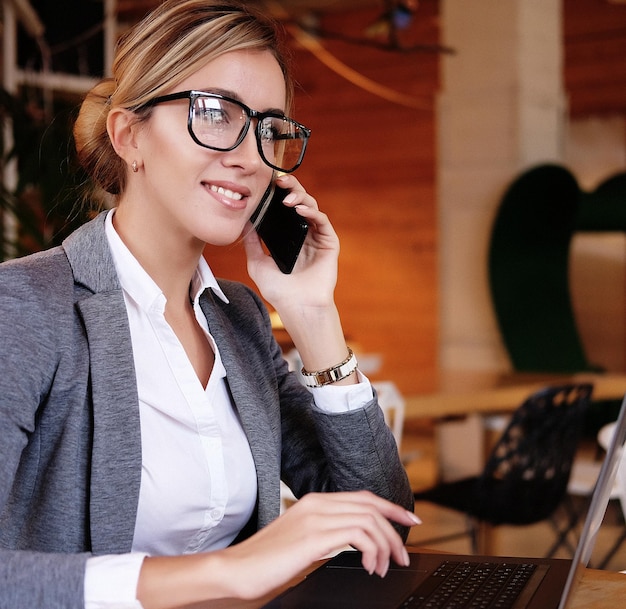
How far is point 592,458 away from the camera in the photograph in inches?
209

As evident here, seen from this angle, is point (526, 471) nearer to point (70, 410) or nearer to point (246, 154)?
point (246, 154)

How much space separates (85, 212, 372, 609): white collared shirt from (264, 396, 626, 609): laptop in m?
0.26

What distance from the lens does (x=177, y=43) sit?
1368mm

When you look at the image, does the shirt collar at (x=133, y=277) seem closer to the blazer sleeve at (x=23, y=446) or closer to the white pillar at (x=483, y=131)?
the blazer sleeve at (x=23, y=446)

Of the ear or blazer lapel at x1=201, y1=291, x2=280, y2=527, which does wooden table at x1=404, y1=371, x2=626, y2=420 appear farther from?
the ear

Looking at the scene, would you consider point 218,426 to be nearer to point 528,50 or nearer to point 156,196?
point 156,196

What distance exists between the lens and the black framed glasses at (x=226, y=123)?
53.2 inches

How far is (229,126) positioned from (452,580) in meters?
0.71

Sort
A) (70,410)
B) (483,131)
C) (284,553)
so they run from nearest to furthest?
(284,553) < (70,410) < (483,131)

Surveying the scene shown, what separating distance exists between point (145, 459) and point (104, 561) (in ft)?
Result: 1.13

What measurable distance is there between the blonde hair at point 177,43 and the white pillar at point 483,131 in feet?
13.5

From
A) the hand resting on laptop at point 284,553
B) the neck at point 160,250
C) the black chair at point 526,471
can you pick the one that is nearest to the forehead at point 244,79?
the neck at point 160,250

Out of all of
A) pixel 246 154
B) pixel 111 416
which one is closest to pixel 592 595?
pixel 111 416

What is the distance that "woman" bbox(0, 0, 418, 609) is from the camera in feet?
3.35
